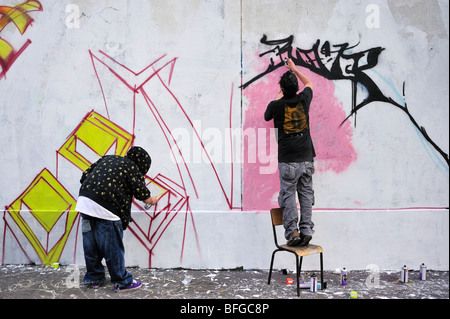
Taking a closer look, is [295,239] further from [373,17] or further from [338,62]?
[373,17]

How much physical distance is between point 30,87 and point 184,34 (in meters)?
1.95

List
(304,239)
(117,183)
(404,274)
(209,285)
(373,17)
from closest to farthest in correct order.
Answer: (117,183) < (304,239) < (209,285) < (404,274) < (373,17)

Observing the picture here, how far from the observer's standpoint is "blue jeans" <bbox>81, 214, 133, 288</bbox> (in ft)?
12.5

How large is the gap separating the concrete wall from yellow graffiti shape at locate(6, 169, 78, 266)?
14 millimetres

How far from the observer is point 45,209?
4.71 meters

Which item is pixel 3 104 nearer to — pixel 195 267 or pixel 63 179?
pixel 63 179

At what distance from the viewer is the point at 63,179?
15.4ft

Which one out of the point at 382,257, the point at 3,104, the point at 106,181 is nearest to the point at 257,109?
the point at 106,181

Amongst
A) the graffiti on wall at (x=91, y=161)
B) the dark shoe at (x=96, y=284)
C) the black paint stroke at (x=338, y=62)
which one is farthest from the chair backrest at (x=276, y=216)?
the dark shoe at (x=96, y=284)

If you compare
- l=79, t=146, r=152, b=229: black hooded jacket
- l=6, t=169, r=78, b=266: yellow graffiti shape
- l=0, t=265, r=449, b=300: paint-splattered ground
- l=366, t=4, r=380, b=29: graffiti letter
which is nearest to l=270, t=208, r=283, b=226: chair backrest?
l=0, t=265, r=449, b=300: paint-splattered ground

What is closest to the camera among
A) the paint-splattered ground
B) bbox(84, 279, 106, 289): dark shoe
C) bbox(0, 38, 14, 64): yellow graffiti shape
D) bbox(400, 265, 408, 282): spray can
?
the paint-splattered ground

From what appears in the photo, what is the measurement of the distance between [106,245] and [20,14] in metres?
2.97

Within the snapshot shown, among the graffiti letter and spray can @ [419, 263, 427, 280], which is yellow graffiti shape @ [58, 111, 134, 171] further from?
spray can @ [419, 263, 427, 280]

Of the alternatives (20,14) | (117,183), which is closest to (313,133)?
(117,183)
